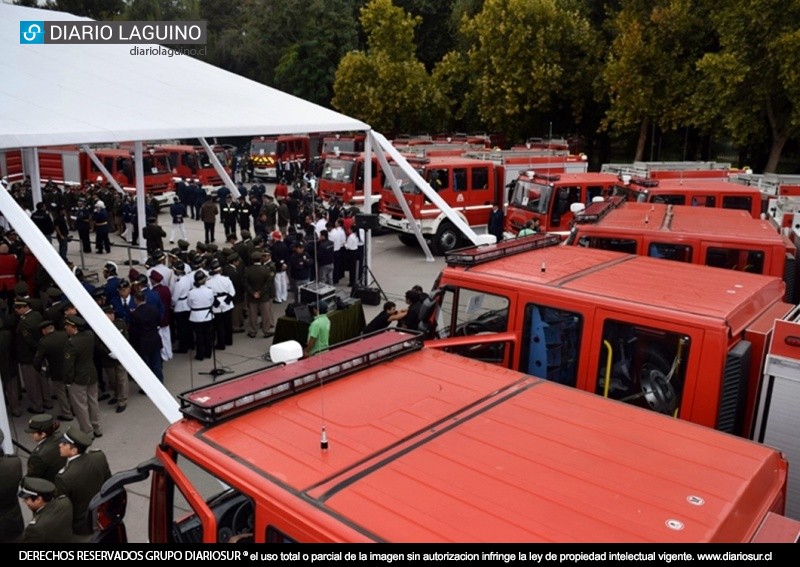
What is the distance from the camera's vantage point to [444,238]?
57.3ft

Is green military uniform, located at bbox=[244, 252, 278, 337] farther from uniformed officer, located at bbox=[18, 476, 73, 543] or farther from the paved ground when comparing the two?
uniformed officer, located at bbox=[18, 476, 73, 543]

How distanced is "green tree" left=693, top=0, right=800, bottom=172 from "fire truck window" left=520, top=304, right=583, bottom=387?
20.3m

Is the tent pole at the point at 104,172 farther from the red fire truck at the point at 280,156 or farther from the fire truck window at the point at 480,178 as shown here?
the fire truck window at the point at 480,178

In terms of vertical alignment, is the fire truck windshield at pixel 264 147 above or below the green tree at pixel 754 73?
below

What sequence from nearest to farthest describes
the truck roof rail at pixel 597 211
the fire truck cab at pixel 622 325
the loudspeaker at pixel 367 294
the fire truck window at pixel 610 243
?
the fire truck cab at pixel 622 325, the fire truck window at pixel 610 243, the truck roof rail at pixel 597 211, the loudspeaker at pixel 367 294

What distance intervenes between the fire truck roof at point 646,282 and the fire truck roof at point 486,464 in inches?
59.5

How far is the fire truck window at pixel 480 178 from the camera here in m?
17.7

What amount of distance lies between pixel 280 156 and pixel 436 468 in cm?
3001

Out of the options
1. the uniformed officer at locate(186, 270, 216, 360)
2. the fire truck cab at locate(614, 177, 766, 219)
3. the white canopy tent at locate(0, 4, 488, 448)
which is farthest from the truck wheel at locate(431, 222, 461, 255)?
the uniformed officer at locate(186, 270, 216, 360)

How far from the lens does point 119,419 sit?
8492 millimetres

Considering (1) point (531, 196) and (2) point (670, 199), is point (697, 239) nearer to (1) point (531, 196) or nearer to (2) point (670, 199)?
(2) point (670, 199)

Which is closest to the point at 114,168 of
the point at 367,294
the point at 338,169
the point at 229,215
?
the point at 229,215

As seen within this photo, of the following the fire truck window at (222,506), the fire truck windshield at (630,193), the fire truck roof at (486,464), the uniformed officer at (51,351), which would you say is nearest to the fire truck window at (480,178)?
the fire truck windshield at (630,193)
